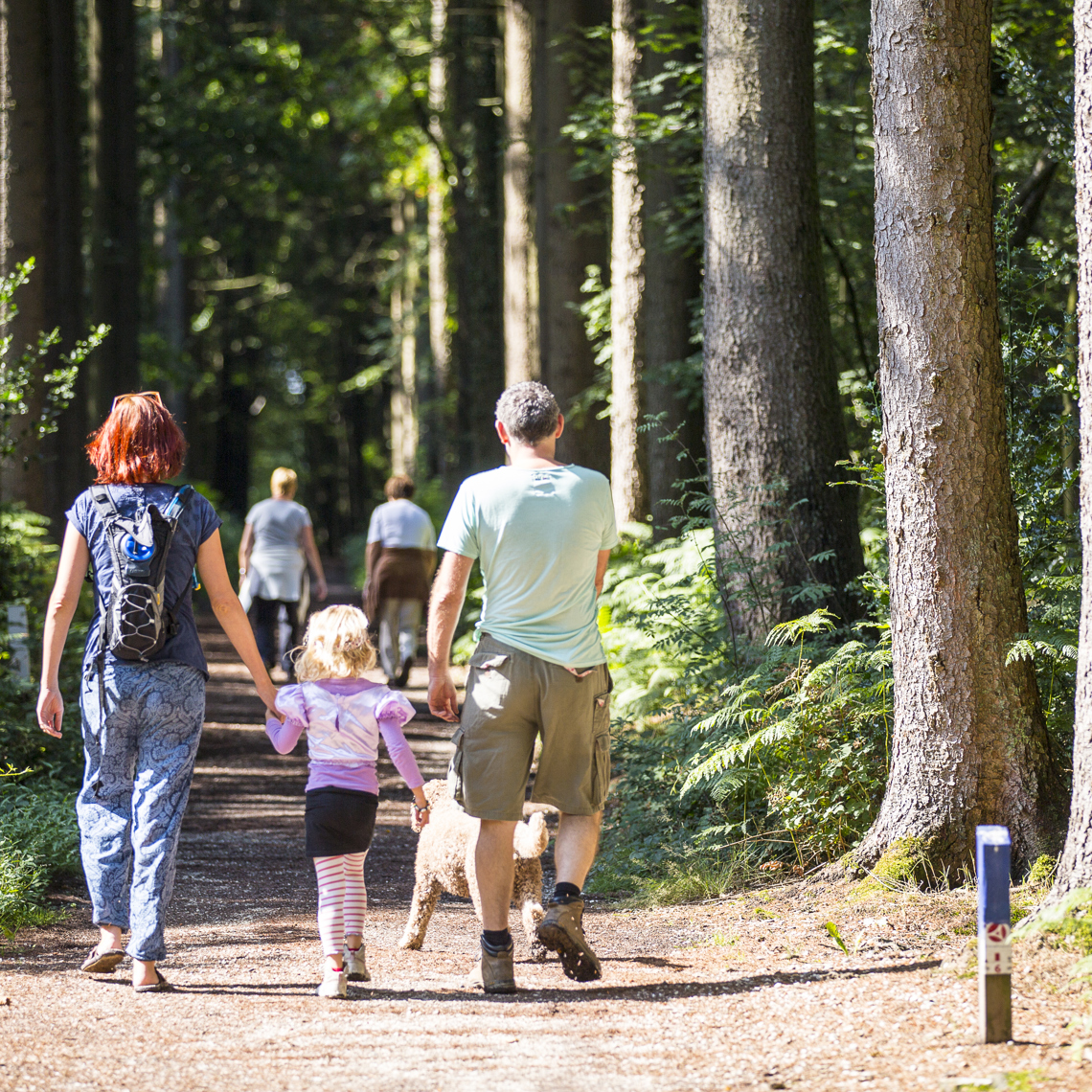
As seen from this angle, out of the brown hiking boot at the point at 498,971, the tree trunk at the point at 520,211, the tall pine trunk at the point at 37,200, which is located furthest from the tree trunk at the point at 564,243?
the brown hiking boot at the point at 498,971

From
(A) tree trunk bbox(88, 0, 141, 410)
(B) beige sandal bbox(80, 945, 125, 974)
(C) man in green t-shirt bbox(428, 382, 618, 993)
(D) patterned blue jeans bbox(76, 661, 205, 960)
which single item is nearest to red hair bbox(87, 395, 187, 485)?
(D) patterned blue jeans bbox(76, 661, 205, 960)

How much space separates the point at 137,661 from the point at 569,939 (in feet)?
6.24

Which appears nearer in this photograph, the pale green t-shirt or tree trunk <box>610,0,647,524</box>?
the pale green t-shirt

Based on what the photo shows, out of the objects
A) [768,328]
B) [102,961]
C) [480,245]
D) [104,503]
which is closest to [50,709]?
[104,503]

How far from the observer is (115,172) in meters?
20.2

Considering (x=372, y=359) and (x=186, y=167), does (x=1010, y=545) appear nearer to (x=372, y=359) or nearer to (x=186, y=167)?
(x=186, y=167)

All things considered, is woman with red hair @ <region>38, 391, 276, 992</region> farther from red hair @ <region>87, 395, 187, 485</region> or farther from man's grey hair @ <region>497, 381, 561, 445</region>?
man's grey hair @ <region>497, 381, 561, 445</region>

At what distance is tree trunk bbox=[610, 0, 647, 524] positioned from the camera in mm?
13797

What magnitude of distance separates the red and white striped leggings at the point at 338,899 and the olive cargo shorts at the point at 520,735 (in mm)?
515

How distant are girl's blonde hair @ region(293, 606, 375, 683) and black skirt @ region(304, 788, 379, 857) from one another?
44cm

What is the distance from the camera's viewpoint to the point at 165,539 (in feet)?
16.5

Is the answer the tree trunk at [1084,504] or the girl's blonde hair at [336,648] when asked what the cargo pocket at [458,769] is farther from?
the tree trunk at [1084,504]

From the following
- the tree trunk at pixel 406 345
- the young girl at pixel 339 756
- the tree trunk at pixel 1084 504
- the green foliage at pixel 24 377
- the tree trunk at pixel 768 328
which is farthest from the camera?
the tree trunk at pixel 406 345

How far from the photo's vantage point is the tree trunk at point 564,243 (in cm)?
1609
